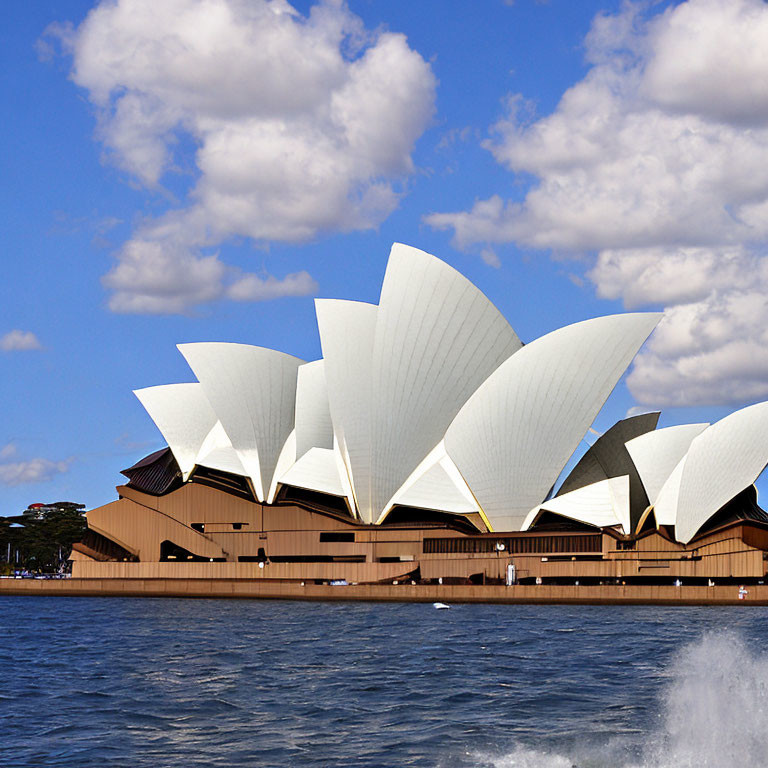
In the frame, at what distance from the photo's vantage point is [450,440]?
156 feet

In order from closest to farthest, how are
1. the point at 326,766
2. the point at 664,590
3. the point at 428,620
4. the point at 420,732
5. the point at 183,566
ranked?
the point at 326,766
the point at 420,732
the point at 428,620
the point at 664,590
the point at 183,566

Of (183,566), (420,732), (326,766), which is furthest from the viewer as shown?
(183,566)

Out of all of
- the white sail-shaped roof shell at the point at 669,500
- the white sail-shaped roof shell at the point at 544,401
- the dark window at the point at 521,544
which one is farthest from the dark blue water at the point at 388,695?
the white sail-shaped roof shell at the point at 544,401

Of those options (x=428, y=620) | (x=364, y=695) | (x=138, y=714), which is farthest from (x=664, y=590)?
(x=138, y=714)

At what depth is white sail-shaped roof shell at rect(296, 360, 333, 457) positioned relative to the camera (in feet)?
172

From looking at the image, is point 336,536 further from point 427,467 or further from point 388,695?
point 388,695

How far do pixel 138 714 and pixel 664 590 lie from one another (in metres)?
29.5

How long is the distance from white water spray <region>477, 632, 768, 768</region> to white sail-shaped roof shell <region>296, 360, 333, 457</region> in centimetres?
3774

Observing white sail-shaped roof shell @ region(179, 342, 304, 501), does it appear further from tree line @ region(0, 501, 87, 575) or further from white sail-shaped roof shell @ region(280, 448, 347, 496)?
tree line @ region(0, 501, 87, 575)

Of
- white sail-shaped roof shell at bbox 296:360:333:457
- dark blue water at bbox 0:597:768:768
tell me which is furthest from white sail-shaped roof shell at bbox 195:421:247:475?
dark blue water at bbox 0:597:768:768

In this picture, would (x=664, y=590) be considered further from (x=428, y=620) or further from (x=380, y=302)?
(x=380, y=302)

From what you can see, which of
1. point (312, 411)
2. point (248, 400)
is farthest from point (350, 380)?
point (248, 400)

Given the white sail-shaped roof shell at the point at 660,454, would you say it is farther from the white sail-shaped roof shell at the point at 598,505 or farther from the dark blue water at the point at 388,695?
the dark blue water at the point at 388,695

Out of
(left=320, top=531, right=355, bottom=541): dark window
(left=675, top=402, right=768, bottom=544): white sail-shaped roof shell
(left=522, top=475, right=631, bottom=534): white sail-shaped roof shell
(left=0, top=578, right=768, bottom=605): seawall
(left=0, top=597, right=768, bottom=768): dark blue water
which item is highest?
(left=675, top=402, right=768, bottom=544): white sail-shaped roof shell
